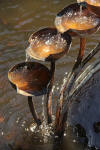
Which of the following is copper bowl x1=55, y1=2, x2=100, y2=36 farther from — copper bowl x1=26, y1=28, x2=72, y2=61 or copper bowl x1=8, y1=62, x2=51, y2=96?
copper bowl x1=8, y1=62, x2=51, y2=96

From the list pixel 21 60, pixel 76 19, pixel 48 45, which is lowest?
pixel 21 60

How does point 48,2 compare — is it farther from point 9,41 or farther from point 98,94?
point 98,94

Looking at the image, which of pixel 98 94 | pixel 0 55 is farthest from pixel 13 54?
pixel 98 94

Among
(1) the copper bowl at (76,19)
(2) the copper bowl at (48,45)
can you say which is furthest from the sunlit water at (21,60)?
(1) the copper bowl at (76,19)

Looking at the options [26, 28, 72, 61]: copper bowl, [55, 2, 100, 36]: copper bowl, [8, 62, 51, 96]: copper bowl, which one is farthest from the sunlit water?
[55, 2, 100, 36]: copper bowl

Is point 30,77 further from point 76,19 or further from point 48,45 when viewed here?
point 76,19

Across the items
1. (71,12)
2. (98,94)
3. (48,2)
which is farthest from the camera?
(48,2)

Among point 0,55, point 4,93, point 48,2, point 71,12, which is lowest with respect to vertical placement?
point 4,93

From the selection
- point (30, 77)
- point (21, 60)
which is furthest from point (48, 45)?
point (21, 60)
